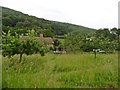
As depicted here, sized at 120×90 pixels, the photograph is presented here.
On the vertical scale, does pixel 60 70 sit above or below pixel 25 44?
below

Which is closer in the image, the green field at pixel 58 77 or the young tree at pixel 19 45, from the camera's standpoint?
the green field at pixel 58 77

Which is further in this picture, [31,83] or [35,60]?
[35,60]

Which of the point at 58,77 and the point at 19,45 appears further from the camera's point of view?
the point at 19,45

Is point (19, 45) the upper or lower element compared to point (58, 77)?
upper

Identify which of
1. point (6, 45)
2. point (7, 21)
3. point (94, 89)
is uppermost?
point (7, 21)

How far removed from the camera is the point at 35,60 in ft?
36.5

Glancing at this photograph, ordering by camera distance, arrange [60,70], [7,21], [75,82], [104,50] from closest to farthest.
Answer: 1. [75,82]
2. [60,70]
3. [104,50]
4. [7,21]

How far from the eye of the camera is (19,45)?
1132cm

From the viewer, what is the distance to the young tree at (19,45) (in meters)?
11.1

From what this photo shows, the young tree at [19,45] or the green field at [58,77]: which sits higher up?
the young tree at [19,45]

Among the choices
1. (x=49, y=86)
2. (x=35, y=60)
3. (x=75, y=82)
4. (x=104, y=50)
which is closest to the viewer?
(x=49, y=86)

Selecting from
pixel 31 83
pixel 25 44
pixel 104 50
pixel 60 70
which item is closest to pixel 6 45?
pixel 25 44

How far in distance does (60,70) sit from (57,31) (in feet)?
243

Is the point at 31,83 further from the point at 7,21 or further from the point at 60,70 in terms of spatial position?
the point at 7,21
